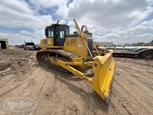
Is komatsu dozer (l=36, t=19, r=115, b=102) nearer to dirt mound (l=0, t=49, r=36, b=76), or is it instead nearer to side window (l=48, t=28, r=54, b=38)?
side window (l=48, t=28, r=54, b=38)

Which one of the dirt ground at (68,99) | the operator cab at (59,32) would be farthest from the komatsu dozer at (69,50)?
the dirt ground at (68,99)

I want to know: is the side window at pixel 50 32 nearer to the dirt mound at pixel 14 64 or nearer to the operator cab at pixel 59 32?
the operator cab at pixel 59 32

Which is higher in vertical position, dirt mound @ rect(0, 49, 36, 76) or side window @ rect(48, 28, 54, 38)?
side window @ rect(48, 28, 54, 38)

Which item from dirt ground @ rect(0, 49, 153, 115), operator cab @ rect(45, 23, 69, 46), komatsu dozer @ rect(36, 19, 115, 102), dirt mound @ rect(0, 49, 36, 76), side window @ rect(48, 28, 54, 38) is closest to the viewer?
dirt ground @ rect(0, 49, 153, 115)

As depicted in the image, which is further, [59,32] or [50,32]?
[50,32]

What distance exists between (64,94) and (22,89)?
4.87 feet

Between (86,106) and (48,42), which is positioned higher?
(48,42)

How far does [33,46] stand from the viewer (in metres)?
24.0

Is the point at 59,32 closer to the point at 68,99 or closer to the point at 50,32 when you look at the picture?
the point at 50,32

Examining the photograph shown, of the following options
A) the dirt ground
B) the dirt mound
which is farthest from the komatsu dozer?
the dirt mound

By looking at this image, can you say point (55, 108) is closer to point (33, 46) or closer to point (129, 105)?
point (129, 105)

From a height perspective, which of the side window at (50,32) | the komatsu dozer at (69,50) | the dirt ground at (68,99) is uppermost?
the side window at (50,32)

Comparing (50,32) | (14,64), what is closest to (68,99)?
(50,32)

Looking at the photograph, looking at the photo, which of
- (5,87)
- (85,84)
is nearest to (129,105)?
(85,84)
